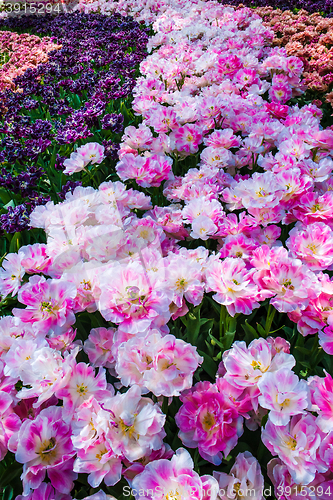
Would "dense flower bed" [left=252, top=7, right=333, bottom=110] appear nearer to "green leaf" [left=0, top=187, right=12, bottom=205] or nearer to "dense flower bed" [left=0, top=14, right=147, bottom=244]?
"dense flower bed" [left=0, top=14, right=147, bottom=244]

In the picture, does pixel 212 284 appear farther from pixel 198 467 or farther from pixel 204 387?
pixel 198 467

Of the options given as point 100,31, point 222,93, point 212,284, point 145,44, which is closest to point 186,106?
point 222,93

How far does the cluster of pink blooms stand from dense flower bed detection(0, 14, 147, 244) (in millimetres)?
448

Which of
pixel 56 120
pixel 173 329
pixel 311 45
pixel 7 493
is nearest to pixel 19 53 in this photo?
pixel 56 120

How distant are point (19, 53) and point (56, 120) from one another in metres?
3.42

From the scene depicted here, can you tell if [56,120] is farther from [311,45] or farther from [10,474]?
[311,45]

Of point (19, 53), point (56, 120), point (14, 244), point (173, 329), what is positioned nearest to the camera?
point (173, 329)

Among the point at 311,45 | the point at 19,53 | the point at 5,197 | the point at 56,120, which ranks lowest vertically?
the point at 5,197

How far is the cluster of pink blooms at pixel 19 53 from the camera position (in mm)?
4005

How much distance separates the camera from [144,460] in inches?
35.5

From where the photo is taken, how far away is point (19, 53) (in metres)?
5.23

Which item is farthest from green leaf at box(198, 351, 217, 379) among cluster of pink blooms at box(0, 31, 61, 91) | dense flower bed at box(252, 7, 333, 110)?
cluster of pink blooms at box(0, 31, 61, 91)

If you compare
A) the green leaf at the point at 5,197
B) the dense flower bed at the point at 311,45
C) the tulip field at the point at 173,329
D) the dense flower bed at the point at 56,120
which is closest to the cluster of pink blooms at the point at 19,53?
the dense flower bed at the point at 56,120

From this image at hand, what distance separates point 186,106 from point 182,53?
1506mm
